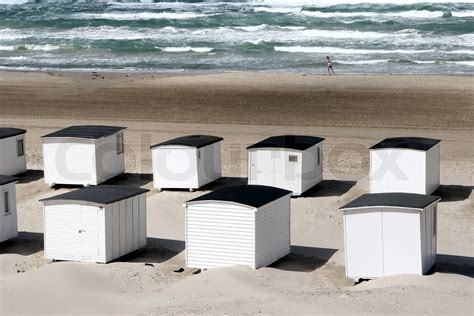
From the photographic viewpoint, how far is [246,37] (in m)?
74.7

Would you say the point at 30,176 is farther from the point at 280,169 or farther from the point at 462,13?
the point at 462,13

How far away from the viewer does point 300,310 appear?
22312mm

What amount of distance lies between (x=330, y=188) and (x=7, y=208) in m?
9.67

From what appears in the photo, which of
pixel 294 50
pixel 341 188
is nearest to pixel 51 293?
pixel 341 188

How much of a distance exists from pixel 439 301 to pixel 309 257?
16.8 feet

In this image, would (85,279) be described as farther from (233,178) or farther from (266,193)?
(233,178)

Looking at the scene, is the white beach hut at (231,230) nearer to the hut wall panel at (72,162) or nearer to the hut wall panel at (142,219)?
the hut wall panel at (142,219)

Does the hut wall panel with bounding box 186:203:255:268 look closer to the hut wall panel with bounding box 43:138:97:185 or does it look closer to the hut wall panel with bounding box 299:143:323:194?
the hut wall panel with bounding box 299:143:323:194

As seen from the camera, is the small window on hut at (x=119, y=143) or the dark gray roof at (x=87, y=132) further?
the small window on hut at (x=119, y=143)

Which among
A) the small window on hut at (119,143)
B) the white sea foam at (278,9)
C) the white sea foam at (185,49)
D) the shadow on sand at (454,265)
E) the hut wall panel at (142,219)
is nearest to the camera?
the shadow on sand at (454,265)

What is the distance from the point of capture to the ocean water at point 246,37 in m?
63.0

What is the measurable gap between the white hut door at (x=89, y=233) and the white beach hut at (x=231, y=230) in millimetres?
2176

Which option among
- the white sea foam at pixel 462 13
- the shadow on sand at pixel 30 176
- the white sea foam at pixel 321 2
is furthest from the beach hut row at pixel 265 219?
the white sea foam at pixel 321 2

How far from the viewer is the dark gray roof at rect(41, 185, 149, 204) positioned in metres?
26.9
